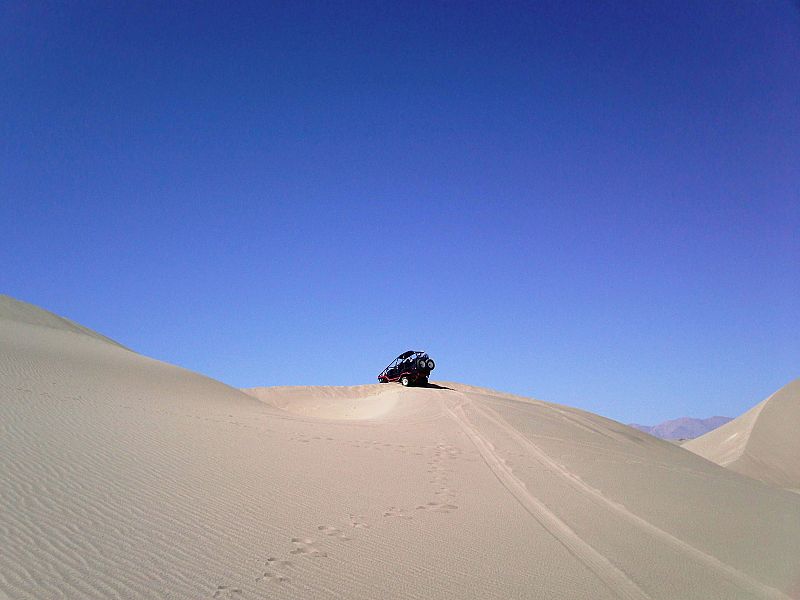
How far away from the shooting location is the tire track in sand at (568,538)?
4676 mm

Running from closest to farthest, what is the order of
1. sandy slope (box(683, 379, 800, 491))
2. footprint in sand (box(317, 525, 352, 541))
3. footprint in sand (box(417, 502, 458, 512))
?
footprint in sand (box(317, 525, 352, 541)) < footprint in sand (box(417, 502, 458, 512)) < sandy slope (box(683, 379, 800, 491))

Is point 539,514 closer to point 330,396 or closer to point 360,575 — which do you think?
point 360,575

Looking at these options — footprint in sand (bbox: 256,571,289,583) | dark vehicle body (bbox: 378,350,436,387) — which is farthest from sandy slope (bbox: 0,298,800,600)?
dark vehicle body (bbox: 378,350,436,387)

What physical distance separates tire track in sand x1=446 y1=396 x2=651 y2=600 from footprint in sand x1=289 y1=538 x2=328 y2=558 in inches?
99.5

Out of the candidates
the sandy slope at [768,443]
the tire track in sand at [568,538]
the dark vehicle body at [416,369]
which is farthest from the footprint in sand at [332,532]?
the sandy slope at [768,443]

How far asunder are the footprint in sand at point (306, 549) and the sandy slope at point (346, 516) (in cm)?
3

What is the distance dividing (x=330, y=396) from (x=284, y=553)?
1192 inches

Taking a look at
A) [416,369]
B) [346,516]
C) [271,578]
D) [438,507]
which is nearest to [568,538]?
[438,507]

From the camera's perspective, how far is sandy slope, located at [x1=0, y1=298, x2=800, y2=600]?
4488 mm

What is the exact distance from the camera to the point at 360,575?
15.2 ft

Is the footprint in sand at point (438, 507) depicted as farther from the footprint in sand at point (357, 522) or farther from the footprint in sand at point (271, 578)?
the footprint in sand at point (271, 578)

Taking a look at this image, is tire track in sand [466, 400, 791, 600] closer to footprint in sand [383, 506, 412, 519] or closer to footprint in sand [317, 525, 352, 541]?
footprint in sand [383, 506, 412, 519]

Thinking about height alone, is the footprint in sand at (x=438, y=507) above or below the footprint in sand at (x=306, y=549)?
above

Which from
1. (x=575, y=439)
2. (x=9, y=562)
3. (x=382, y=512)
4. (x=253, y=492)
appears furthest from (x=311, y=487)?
(x=575, y=439)
